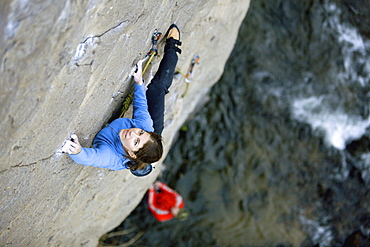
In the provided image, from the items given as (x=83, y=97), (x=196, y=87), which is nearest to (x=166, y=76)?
(x=83, y=97)

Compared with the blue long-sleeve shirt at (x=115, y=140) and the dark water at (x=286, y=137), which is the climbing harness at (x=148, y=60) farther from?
the dark water at (x=286, y=137)

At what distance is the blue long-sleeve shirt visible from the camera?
1807 mm

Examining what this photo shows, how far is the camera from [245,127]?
4.24 meters

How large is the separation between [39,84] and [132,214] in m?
3.01

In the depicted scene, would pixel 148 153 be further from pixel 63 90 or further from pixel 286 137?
pixel 286 137

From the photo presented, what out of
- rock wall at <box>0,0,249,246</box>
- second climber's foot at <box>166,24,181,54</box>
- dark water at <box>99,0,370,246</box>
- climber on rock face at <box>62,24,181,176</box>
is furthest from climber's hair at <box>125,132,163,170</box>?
dark water at <box>99,0,370,246</box>

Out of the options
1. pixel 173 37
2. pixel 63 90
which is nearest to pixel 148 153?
pixel 63 90

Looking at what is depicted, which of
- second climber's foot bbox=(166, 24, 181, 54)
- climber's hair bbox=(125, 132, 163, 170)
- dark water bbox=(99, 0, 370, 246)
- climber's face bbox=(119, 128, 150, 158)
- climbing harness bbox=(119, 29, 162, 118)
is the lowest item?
dark water bbox=(99, 0, 370, 246)

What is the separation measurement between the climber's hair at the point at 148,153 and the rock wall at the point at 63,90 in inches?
12.1

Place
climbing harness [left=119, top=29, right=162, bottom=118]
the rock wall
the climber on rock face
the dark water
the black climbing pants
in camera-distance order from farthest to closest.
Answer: the dark water
the black climbing pants
climbing harness [left=119, top=29, right=162, bottom=118]
the climber on rock face
the rock wall

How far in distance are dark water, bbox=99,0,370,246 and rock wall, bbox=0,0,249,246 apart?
1.53 m

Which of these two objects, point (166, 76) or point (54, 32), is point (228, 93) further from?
point (54, 32)

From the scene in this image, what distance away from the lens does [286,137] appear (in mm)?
4242

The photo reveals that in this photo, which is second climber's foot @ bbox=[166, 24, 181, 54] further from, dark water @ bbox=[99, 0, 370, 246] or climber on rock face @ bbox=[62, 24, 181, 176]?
dark water @ bbox=[99, 0, 370, 246]
